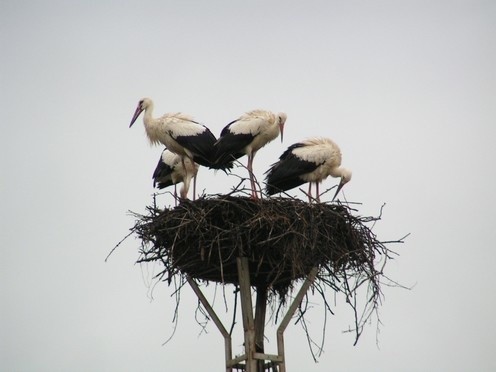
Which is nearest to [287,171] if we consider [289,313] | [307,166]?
[307,166]

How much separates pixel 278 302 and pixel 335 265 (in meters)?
0.91

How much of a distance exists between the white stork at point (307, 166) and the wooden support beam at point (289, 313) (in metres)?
2.35

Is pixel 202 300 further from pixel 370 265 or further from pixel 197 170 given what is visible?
pixel 197 170

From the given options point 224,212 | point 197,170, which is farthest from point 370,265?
point 197,170

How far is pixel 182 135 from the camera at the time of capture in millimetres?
11547

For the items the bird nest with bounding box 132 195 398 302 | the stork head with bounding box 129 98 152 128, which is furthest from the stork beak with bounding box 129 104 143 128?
the bird nest with bounding box 132 195 398 302

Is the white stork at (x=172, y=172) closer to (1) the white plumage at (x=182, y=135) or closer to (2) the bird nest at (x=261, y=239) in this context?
(1) the white plumage at (x=182, y=135)

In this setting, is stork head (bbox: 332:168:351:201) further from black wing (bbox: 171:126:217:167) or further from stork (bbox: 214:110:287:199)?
black wing (bbox: 171:126:217:167)

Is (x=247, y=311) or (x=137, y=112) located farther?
(x=137, y=112)

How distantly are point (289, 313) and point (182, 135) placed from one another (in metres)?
3.22


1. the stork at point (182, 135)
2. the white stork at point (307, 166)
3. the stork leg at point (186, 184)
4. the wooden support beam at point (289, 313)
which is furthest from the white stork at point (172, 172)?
the wooden support beam at point (289, 313)

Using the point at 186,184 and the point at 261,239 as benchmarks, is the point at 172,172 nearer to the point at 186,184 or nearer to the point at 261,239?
the point at 186,184

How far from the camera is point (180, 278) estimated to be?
959cm

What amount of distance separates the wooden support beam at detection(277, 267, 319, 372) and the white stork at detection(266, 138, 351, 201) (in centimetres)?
235
